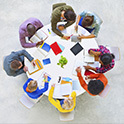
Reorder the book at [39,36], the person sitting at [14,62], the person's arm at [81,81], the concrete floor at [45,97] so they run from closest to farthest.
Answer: the person sitting at [14,62], the person's arm at [81,81], the book at [39,36], the concrete floor at [45,97]

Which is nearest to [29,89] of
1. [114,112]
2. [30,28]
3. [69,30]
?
[30,28]

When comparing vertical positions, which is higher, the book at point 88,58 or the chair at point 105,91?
the book at point 88,58

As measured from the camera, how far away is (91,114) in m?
3.60

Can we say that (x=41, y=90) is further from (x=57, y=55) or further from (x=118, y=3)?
(x=118, y=3)

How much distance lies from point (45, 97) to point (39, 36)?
4.52 ft

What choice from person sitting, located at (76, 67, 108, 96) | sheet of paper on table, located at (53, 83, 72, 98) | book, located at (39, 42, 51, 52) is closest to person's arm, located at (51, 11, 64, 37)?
book, located at (39, 42, 51, 52)

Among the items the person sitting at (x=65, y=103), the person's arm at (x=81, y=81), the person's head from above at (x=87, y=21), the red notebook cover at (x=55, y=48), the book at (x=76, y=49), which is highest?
the person's head from above at (x=87, y=21)

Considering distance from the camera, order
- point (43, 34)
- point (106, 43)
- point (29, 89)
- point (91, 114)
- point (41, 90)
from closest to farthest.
→ point (29, 89) < point (41, 90) < point (43, 34) < point (91, 114) < point (106, 43)

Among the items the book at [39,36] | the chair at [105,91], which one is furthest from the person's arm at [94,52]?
the book at [39,36]

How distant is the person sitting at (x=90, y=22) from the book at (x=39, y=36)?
62cm

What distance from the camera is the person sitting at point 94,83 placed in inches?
96.7

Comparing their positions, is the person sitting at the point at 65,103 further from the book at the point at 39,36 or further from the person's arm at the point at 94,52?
the book at the point at 39,36

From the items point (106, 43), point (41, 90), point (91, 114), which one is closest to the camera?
point (41, 90)

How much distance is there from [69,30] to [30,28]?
0.73 metres
